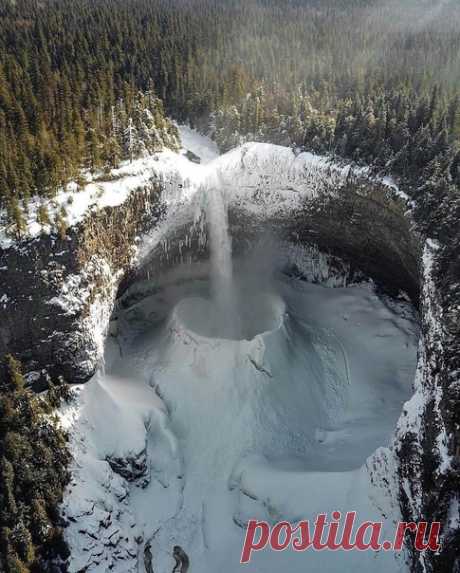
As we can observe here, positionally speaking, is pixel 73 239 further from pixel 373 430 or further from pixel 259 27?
pixel 259 27

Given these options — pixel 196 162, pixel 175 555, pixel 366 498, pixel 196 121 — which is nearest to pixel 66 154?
pixel 196 162

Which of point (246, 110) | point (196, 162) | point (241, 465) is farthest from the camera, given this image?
point (246, 110)

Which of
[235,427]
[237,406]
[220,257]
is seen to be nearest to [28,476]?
[235,427]

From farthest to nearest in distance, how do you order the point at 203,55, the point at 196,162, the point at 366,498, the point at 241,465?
the point at 203,55, the point at 196,162, the point at 241,465, the point at 366,498

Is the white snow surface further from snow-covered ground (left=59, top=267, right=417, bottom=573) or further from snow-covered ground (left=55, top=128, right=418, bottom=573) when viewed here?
snow-covered ground (left=59, top=267, right=417, bottom=573)

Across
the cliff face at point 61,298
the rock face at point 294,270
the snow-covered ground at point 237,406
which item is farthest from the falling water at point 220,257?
the cliff face at point 61,298

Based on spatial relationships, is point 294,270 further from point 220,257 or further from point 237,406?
point 237,406
